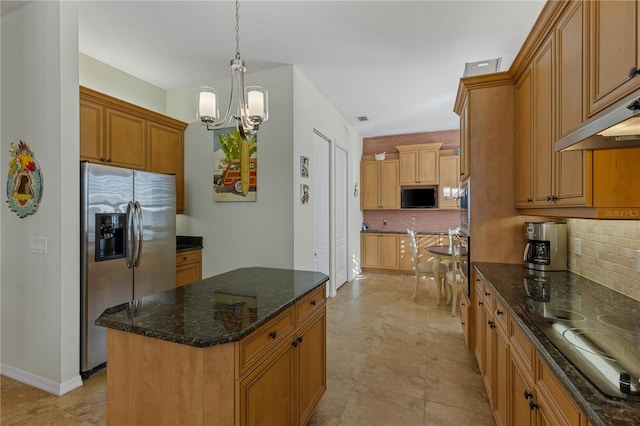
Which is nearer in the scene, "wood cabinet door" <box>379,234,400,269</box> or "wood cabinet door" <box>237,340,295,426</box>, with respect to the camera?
"wood cabinet door" <box>237,340,295,426</box>

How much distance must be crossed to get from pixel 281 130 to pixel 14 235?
2551 millimetres

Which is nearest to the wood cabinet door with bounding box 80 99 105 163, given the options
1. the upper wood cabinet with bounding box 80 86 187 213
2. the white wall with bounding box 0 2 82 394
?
the upper wood cabinet with bounding box 80 86 187 213

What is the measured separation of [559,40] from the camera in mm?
1750

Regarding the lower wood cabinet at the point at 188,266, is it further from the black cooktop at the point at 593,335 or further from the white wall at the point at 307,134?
the black cooktop at the point at 593,335

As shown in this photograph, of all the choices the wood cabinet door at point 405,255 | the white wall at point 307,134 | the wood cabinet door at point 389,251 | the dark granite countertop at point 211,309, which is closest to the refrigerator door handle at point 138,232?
the dark granite countertop at point 211,309

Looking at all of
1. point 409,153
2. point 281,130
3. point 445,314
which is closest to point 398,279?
point 445,314

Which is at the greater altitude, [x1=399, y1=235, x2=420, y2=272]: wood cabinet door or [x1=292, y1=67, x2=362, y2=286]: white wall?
[x1=292, y1=67, x2=362, y2=286]: white wall

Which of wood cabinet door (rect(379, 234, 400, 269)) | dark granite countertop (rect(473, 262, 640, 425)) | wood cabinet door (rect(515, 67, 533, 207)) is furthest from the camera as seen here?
wood cabinet door (rect(379, 234, 400, 269))

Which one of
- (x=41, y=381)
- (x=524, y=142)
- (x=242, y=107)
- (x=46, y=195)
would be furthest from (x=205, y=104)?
(x=41, y=381)

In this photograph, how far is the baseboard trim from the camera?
225 cm

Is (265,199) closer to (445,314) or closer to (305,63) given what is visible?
(305,63)

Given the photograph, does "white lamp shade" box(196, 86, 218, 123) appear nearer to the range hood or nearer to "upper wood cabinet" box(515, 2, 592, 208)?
the range hood

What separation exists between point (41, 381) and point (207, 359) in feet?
7.20

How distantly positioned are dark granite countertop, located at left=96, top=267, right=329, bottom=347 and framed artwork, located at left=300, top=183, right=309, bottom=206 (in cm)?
170
